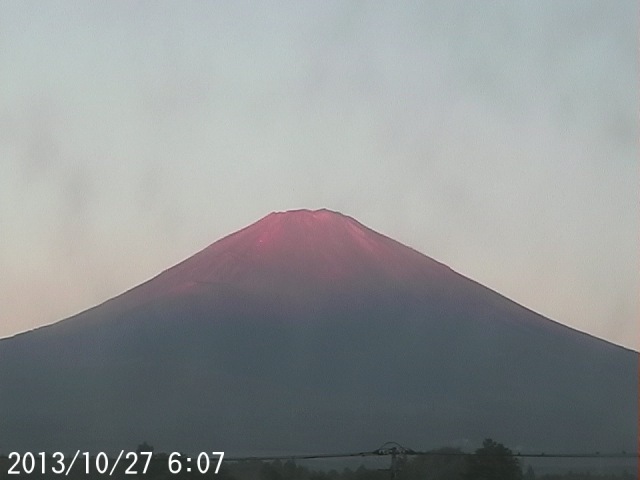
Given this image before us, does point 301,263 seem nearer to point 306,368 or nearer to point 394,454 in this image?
point 306,368

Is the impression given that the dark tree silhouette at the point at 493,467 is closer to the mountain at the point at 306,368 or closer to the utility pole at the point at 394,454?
the utility pole at the point at 394,454

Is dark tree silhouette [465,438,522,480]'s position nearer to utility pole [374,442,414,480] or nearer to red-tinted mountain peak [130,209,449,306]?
utility pole [374,442,414,480]

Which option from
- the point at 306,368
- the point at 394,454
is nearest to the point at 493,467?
the point at 394,454

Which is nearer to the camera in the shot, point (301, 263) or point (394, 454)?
point (394, 454)

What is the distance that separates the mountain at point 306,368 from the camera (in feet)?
112

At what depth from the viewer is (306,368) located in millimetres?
41469

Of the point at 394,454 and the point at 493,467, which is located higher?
the point at 493,467

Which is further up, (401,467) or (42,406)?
(42,406)

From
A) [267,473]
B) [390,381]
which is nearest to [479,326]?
[390,381]

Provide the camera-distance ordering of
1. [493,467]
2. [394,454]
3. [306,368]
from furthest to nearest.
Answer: [306,368]
[493,467]
[394,454]

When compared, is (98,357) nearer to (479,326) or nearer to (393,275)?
(393,275)

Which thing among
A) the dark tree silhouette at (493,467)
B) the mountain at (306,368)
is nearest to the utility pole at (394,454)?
the dark tree silhouette at (493,467)

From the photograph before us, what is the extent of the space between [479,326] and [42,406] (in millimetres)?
14663

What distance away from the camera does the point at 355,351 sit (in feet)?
149
